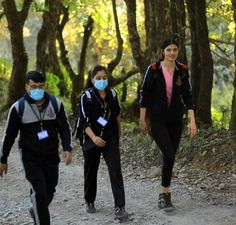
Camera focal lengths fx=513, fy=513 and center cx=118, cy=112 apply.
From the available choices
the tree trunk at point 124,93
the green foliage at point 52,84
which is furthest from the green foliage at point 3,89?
the tree trunk at point 124,93

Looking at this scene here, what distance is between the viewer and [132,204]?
23.0 ft

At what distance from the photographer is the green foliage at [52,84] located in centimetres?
1772

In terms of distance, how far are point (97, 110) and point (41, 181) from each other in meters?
1.26

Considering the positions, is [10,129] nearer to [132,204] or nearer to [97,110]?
[97,110]

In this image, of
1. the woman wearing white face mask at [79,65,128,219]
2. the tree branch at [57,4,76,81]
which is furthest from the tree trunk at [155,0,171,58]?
the tree branch at [57,4,76,81]

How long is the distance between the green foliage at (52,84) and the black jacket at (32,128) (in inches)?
482

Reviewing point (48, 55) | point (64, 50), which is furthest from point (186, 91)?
point (48, 55)

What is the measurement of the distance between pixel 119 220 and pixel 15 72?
462 inches

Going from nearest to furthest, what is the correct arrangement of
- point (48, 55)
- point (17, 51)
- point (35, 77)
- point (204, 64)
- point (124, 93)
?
point (35, 77), point (204, 64), point (17, 51), point (124, 93), point (48, 55)

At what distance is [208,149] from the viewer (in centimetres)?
878

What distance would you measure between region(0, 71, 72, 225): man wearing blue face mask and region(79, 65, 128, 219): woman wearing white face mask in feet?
2.34

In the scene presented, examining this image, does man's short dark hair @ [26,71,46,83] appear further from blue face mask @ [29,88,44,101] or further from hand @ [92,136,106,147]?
hand @ [92,136,106,147]

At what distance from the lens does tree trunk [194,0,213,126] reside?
34.6ft

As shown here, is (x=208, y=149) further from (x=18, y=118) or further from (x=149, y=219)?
(x=18, y=118)
